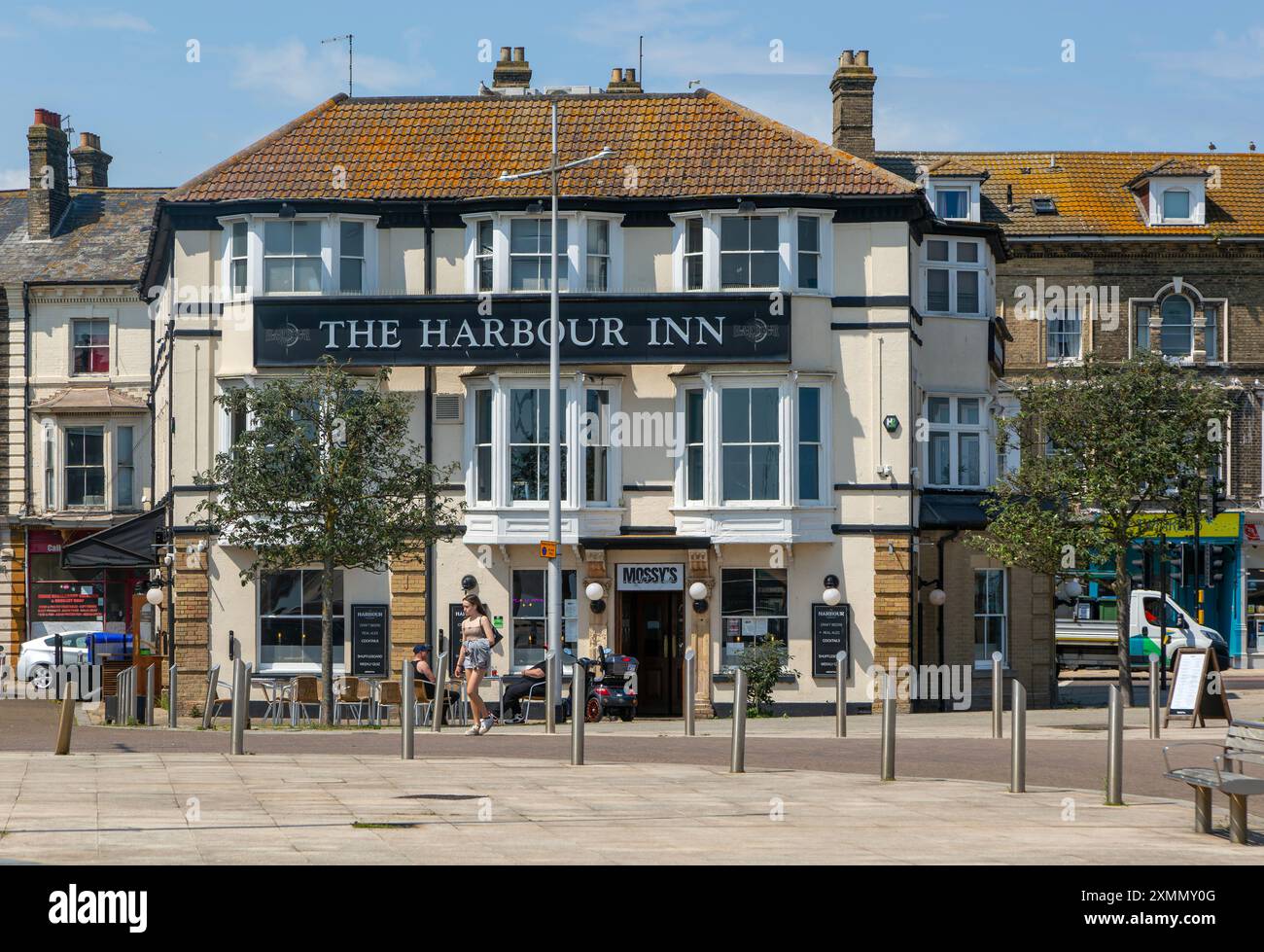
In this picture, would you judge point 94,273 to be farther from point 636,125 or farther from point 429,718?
point 429,718

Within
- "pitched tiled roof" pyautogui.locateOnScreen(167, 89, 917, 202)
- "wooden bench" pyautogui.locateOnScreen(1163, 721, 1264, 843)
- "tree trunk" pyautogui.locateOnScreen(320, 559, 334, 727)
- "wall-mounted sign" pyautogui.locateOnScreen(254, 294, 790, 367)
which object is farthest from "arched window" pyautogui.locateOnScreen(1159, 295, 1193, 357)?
"wooden bench" pyautogui.locateOnScreen(1163, 721, 1264, 843)

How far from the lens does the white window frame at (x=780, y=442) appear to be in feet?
99.9

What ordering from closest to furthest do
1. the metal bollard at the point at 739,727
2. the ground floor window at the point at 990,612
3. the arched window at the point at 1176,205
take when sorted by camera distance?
the metal bollard at the point at 739,727 → the ground floor window at the point at 990,612 → the arched window at the point at 1176,205

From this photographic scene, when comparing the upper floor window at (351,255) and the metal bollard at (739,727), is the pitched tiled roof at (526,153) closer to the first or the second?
the upper floor window at (351,255)

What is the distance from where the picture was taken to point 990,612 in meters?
33.6

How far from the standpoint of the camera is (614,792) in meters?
15.5

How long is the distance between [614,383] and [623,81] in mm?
8814

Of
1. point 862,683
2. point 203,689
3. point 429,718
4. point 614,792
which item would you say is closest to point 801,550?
point 862,683

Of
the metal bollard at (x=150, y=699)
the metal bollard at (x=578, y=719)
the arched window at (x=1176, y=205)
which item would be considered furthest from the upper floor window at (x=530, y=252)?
the arched window at (x=1176, y=205)

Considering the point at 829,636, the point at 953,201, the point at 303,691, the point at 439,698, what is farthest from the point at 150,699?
the point at 953,201

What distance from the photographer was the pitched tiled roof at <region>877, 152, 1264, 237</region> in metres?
46.2

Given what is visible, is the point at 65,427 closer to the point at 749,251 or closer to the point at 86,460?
the point at 86,460

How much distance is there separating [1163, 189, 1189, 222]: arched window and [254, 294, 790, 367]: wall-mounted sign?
20.1 metres

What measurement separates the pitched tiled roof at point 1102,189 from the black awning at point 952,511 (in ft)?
44.2
